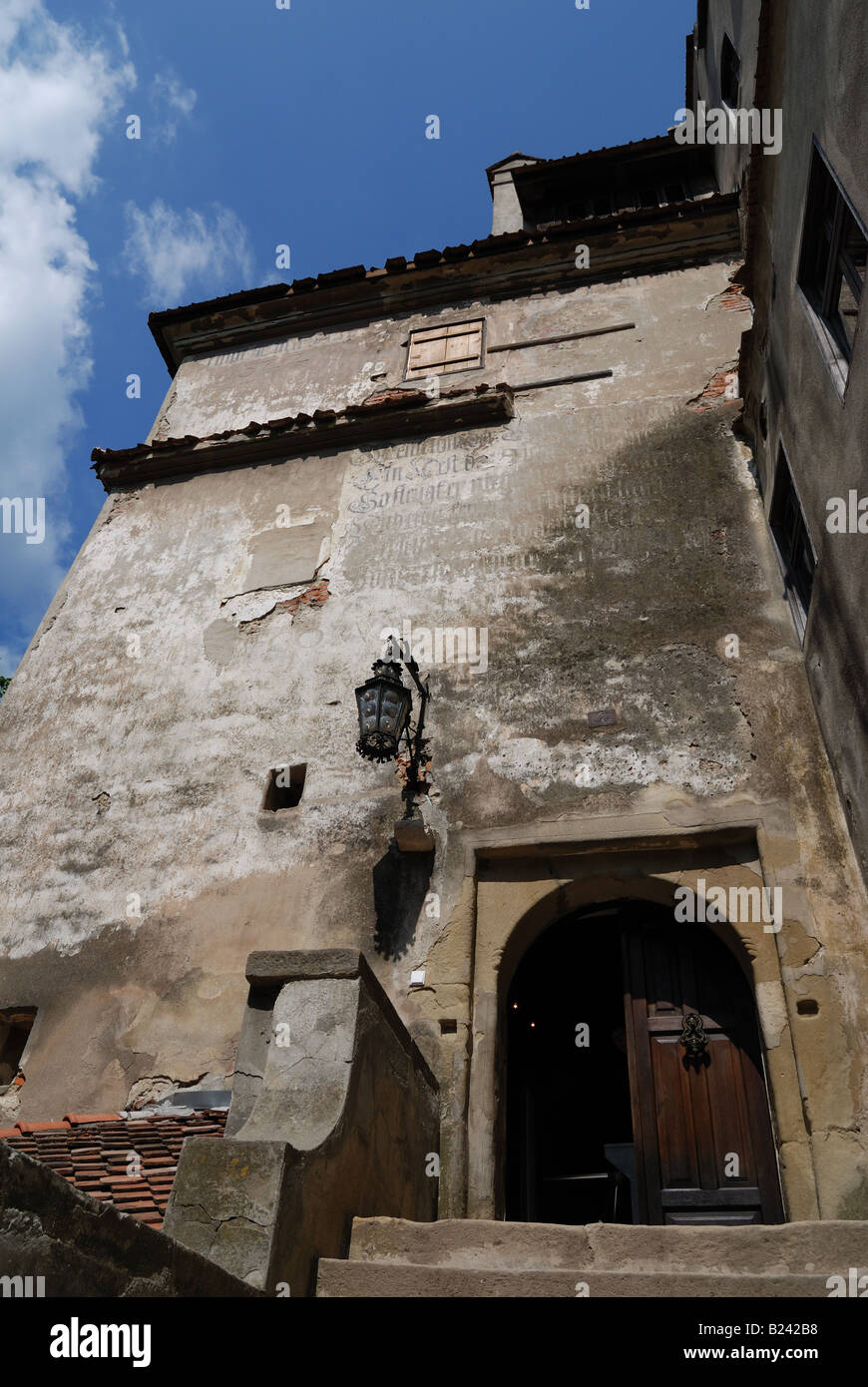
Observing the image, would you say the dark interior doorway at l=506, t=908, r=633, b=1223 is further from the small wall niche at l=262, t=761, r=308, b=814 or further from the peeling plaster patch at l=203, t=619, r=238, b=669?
the peeling plaster patch at l=203, t=619, r=238, b=669

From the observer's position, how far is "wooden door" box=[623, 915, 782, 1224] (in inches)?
219

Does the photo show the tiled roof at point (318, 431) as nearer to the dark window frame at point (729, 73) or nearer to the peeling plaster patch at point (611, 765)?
the peeling plaster patch at point (611, 765)

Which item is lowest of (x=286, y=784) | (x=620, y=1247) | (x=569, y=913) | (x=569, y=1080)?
(x=620, y=1247)

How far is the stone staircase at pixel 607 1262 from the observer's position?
3.27m

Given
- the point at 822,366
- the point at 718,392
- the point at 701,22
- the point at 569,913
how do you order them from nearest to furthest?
the point at 822,366
the point at 569,913
the point at 718,392
the point at 701,22

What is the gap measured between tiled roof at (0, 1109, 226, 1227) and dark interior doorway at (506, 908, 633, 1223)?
2.45 metres

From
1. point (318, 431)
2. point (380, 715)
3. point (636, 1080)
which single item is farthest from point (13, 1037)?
point (318, 431)

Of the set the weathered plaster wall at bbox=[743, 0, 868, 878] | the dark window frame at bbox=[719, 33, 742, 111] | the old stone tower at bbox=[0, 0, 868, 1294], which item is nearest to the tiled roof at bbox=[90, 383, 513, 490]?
the old stone tower at bbox=[0, 0, 868, 1294]

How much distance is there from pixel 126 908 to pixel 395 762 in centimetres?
234

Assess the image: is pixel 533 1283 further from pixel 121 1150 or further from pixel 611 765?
pixel 611 765

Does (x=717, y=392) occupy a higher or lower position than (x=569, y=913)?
higher

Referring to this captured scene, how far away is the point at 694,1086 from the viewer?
5.94 metres

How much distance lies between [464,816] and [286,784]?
62.5 inches
